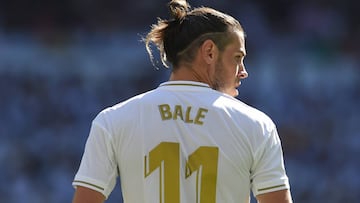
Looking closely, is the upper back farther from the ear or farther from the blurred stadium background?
the blurred stadium background

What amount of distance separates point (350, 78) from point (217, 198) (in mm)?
10225

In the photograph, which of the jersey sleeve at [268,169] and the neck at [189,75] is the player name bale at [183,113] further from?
the jersey sleeve at [268,169]

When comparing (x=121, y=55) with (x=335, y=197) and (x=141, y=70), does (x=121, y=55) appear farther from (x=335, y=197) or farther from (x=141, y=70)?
(x=335, y=197)

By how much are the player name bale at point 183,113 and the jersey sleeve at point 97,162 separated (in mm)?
185

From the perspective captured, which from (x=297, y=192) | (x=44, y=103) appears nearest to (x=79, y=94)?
(x=44, y=103)

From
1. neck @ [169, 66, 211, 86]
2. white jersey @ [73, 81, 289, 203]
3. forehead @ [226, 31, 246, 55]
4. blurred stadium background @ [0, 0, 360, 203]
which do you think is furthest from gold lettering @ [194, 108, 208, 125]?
blurred stadium background @ [0, 0, 360, 203]

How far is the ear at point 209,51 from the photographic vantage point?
10.4 ft

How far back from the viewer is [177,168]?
122 inches

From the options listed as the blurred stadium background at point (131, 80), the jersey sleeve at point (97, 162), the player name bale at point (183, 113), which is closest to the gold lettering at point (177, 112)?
the player name bale at point (183, 113)

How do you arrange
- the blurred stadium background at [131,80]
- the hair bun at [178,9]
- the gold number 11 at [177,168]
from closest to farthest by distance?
the gold number 11 at [177,168] → the hair bun at [178,9] → the blurred stadium background at [131,80]

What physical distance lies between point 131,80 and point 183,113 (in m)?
9.58

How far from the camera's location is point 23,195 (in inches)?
451

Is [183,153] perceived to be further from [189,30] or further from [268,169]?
[189,30]

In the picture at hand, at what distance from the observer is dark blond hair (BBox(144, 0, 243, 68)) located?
10.4 ft
